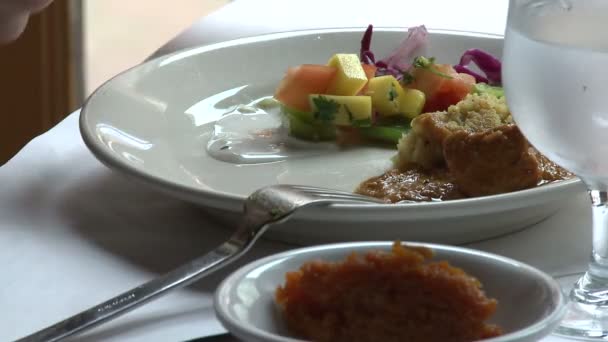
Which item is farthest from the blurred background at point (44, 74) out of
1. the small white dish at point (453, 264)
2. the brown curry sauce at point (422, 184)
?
the small white dish at point (453, 264)

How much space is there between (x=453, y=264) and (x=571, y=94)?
151mm

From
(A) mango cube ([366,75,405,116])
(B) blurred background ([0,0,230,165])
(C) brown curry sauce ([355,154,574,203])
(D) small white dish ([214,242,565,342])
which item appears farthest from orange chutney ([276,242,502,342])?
(B) blurred background ([0,0,230,165])

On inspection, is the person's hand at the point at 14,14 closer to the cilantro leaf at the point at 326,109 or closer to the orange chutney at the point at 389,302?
the cilantro leaf at the point at 326,109

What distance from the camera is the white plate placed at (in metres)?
0.96

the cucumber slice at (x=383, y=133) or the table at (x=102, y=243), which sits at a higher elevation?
the table at (x=102, y=243)

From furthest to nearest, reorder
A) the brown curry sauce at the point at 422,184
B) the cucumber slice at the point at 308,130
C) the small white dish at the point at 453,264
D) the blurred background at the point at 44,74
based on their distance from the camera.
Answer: the blurred background at the point at 44,74, the cucumber slice at the point at 308,130, the brown curry sauce at the point at 422,184, the small white dish at the point at 453,264

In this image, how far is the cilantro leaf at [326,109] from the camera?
4.79ft

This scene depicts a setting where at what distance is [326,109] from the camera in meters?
1.47

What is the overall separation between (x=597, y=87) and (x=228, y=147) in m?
0.64

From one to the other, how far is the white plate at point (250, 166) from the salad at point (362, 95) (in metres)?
0.08

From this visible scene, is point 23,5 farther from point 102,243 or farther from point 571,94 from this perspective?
point 571,94

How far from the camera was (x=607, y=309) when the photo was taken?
840mm

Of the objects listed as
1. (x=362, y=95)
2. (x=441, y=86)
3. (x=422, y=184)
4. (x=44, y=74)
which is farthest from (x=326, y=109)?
(x=44, y=74)

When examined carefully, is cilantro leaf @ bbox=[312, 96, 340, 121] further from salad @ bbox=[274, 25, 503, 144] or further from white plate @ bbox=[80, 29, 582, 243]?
white plate @ bbox=[80, 29, 582, 243]
